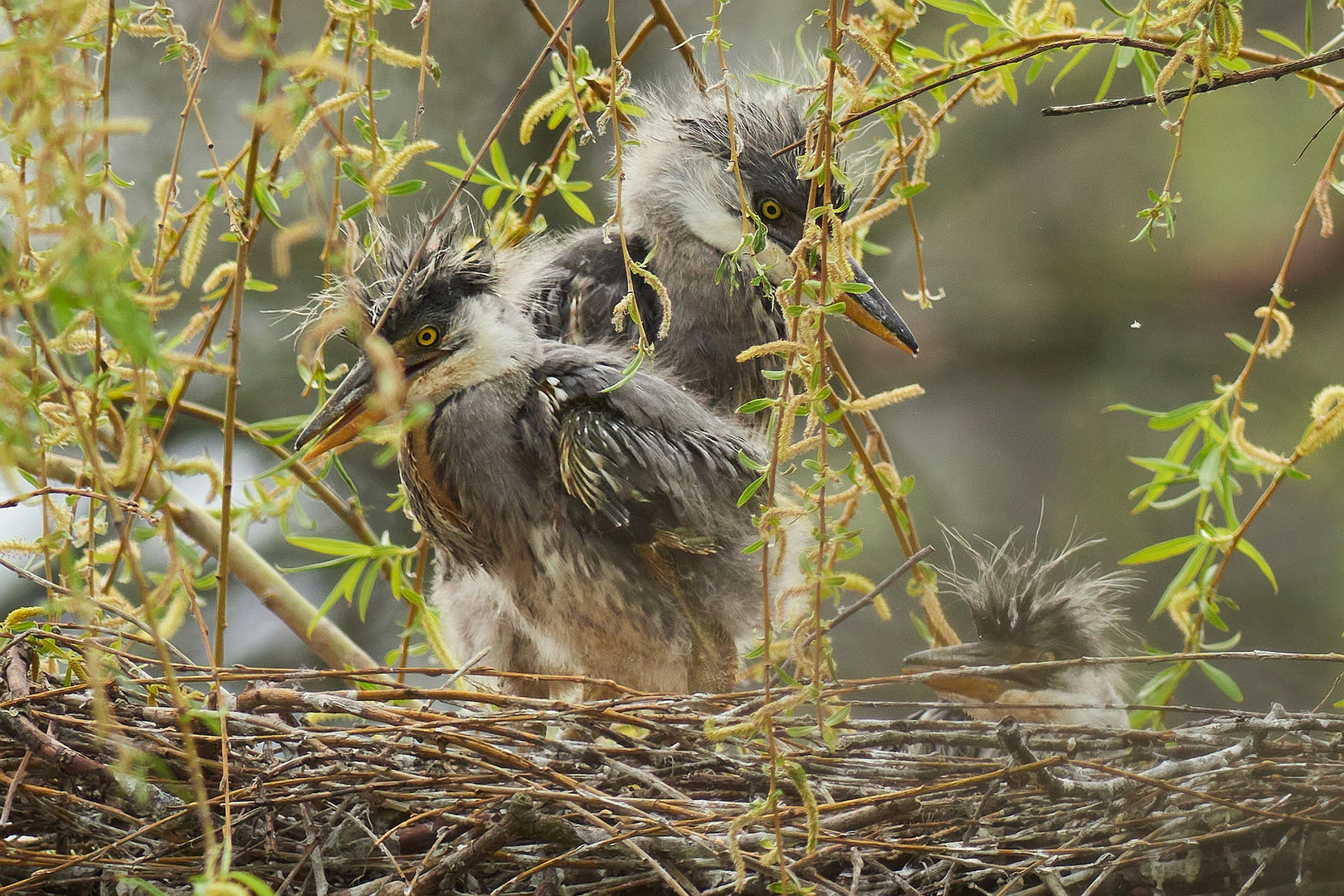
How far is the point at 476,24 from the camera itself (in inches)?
129

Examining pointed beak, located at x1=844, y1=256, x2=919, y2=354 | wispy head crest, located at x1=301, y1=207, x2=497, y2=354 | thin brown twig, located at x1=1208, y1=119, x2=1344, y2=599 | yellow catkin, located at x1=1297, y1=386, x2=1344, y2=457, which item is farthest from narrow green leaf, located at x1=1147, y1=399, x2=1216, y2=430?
wispy head crest, located at x1=301, y1=207, x2=497, y2=354

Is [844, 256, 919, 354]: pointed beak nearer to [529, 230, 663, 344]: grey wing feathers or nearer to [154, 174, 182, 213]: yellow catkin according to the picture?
[529, 230, 663, 344]: grey wing feathers

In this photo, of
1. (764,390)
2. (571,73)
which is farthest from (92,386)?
(764,390)

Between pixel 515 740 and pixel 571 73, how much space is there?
2.15ft

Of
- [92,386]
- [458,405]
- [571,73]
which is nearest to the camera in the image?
[92,386]

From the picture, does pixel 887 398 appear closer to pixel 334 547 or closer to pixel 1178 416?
pixel 1178 416

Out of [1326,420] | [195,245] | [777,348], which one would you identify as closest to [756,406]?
[777,348]

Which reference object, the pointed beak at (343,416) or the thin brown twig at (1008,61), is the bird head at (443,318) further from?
the thin brown twig at (1008,61)

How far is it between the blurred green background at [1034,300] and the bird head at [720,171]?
0.99 meters

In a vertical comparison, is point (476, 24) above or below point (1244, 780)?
above

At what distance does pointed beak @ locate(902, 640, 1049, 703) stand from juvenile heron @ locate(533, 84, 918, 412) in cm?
45

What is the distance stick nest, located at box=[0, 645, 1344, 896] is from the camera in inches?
41.8

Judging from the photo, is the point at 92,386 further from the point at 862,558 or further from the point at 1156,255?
the point at 1156,255

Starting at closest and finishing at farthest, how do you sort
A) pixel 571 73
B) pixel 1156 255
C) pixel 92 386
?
pixel 92 386 < pixel 571 73 < pixel 1156 255
